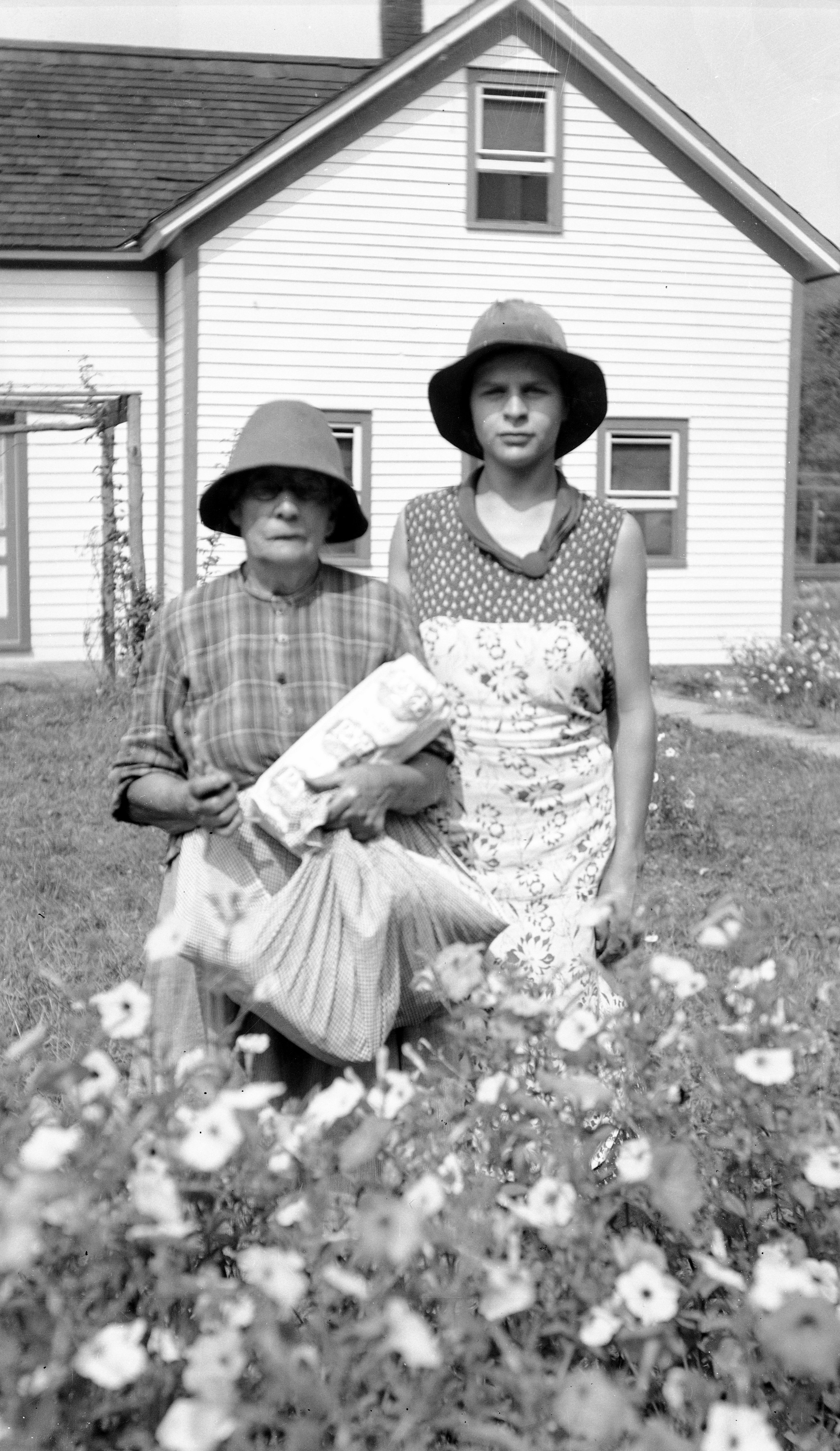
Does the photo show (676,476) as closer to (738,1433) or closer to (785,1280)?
(785,1280)

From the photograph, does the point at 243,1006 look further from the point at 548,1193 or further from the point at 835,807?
the point at 835,807

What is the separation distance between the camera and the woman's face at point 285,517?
2400mm

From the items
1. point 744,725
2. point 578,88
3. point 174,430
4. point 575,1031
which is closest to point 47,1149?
point 575,1031

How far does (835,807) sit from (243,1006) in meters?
5.89

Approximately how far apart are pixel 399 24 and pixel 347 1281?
16.3 m

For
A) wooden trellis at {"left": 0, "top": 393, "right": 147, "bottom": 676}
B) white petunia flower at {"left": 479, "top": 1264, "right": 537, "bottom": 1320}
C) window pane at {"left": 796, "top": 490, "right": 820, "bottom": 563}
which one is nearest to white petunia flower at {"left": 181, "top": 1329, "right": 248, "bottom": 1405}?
white petunia flower at {"left": 479, "top": 1264, "right": 537, "bottom": 1320}

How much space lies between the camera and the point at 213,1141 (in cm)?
140

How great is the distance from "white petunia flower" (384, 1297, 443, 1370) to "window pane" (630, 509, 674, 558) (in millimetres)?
14204

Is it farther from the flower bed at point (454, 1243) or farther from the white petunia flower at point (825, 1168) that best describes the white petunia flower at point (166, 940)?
the white petunia flower at point (825, 1168)

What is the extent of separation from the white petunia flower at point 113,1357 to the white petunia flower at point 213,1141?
0.14m

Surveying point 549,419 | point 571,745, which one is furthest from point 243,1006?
point 549,419

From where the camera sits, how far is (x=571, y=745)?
9.02ft

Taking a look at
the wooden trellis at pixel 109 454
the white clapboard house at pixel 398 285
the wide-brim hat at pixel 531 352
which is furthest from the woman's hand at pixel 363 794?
the white clapboard house at pixel 398 285

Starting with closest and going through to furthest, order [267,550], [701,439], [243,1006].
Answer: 1. [243,1006]
2. [267,550]
3. [701,439]
